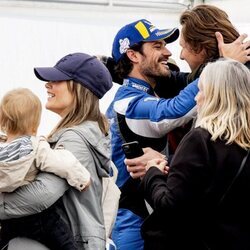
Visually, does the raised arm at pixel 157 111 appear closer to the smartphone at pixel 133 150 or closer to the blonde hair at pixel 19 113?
the smartphone at pixel 133 150

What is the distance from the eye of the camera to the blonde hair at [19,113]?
6.75 feet

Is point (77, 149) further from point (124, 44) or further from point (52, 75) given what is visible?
point (124, 44)

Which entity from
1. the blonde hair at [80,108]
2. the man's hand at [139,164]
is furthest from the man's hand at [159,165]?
the blonde hair at [80,108]

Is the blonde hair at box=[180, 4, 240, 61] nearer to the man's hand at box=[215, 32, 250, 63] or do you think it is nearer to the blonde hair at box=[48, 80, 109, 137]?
the man's hand at box=[215, 32, 250, 63]

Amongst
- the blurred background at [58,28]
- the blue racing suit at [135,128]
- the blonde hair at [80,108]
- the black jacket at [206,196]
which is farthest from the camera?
the blurred background at [58,28]

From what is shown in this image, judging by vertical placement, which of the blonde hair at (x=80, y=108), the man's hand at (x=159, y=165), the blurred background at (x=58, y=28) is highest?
the blonde hair at (x=80, y=108)

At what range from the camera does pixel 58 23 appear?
395cm

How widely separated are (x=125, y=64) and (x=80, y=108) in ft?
1.62

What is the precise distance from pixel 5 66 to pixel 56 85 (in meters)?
1.72

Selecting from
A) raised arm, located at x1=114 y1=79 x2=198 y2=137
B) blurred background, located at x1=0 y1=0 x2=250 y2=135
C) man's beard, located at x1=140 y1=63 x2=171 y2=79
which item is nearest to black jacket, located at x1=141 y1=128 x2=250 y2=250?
raised arm, located at x1=114 y1=79 x2=198 y2=137

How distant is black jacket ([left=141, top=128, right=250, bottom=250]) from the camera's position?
1768 mm

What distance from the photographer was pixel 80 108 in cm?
222

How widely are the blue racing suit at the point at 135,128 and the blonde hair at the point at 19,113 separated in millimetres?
465

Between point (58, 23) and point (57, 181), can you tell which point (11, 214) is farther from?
point (58, 23)
